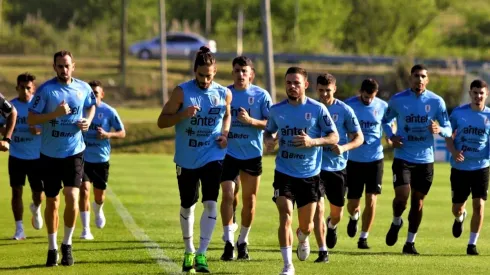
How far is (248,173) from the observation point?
14.5 meters

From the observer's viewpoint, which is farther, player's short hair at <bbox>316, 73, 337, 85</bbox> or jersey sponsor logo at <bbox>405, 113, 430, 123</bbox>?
jersey sponsor logo at <bbox>405, 113, 430, 123</bbox>

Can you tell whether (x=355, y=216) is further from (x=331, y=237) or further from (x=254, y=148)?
(x=254, y=148)

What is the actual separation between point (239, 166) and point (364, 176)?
246cm

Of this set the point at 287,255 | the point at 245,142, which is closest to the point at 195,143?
the point at 287,255

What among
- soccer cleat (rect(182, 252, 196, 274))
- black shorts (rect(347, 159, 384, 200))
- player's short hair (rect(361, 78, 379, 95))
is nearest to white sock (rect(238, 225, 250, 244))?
soccer cleat (rect(182, 252, 196, 274))

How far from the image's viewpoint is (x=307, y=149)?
Answer: 12711 millimetres

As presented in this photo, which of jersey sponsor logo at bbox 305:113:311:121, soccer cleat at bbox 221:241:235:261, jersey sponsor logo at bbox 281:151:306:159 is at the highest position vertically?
jersey sponsor logo at bbox 305:113:311:121

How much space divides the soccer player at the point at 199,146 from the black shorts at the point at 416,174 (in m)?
3.34

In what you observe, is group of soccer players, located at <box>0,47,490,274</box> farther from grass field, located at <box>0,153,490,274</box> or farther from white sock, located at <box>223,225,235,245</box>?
grass field, located at <box>0,153,490,274</box>

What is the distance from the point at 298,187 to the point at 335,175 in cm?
228

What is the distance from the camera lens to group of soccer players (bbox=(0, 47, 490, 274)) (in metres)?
12.7

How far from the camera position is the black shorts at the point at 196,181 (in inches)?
510

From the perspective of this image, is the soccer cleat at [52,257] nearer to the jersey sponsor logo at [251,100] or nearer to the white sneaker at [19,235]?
the jersey sponsor logo at [251,100]

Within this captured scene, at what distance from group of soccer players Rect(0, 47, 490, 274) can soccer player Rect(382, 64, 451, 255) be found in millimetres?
14
